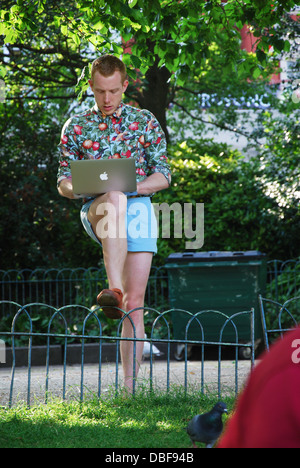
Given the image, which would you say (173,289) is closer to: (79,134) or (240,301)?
(240,301)

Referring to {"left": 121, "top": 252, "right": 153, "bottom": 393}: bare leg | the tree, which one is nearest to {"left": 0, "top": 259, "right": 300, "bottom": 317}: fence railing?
the tree

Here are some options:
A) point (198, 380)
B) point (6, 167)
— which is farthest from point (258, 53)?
point (6, 167)

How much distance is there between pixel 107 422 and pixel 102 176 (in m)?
1.52

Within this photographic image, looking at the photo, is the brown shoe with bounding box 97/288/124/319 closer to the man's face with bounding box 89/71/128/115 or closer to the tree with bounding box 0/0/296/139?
the man's face with bounding box 89/71/128/115

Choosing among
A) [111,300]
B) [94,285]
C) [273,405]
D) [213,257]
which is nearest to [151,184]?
[111,300]

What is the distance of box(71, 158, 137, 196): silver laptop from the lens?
12.8 ft

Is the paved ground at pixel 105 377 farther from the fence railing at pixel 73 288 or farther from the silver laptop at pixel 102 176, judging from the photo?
the fence railing at pixel 73 288

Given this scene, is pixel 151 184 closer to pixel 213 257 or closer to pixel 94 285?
pixel 213 257

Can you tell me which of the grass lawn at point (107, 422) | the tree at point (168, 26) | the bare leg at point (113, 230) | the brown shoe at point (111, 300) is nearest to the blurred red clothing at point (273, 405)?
the grass lawn at point (107, 422)

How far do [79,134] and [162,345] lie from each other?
4054mm

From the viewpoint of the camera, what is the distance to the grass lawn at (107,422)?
3.02 metres

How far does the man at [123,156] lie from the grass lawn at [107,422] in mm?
316

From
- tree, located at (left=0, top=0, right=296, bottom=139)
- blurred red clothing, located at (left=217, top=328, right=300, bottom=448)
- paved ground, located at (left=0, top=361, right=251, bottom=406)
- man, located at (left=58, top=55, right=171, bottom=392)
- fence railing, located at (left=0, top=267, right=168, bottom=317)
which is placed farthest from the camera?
fence railing, located at (left=0, top=267, right=168, bottom=317)

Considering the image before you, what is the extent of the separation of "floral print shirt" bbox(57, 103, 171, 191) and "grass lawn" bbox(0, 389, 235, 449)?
4.92 feet
